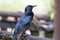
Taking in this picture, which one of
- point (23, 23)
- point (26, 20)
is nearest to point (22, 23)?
point (23, 23)

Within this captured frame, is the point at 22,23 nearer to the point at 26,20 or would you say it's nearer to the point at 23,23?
the point at 23,23

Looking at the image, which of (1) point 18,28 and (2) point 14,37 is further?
(1) point 18,28

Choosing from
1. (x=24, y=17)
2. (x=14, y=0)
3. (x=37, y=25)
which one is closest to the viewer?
(x=24, y=17)

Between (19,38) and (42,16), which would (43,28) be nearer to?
(42,16)

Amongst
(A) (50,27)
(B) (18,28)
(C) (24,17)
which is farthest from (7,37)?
(A) (50,27)

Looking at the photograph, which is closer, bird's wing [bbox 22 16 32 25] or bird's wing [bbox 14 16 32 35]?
bird's wing [bbox 14 16 32 35]

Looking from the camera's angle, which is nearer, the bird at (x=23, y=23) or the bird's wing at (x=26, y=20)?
the bird at (x=23, y=23)

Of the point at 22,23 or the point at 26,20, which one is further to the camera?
the point at 26,20

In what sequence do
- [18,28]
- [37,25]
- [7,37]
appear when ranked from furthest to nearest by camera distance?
[37,25]
[18,28]
[7,37]

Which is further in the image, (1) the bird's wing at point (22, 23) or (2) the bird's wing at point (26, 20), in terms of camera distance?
(2) the bird's wing at point (26, 20)

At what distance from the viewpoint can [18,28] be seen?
3.31 meters

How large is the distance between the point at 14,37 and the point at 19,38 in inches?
6.6

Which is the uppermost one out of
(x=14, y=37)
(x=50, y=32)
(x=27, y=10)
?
(x=27, y=10)

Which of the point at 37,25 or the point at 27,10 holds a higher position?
the point at 27,10
